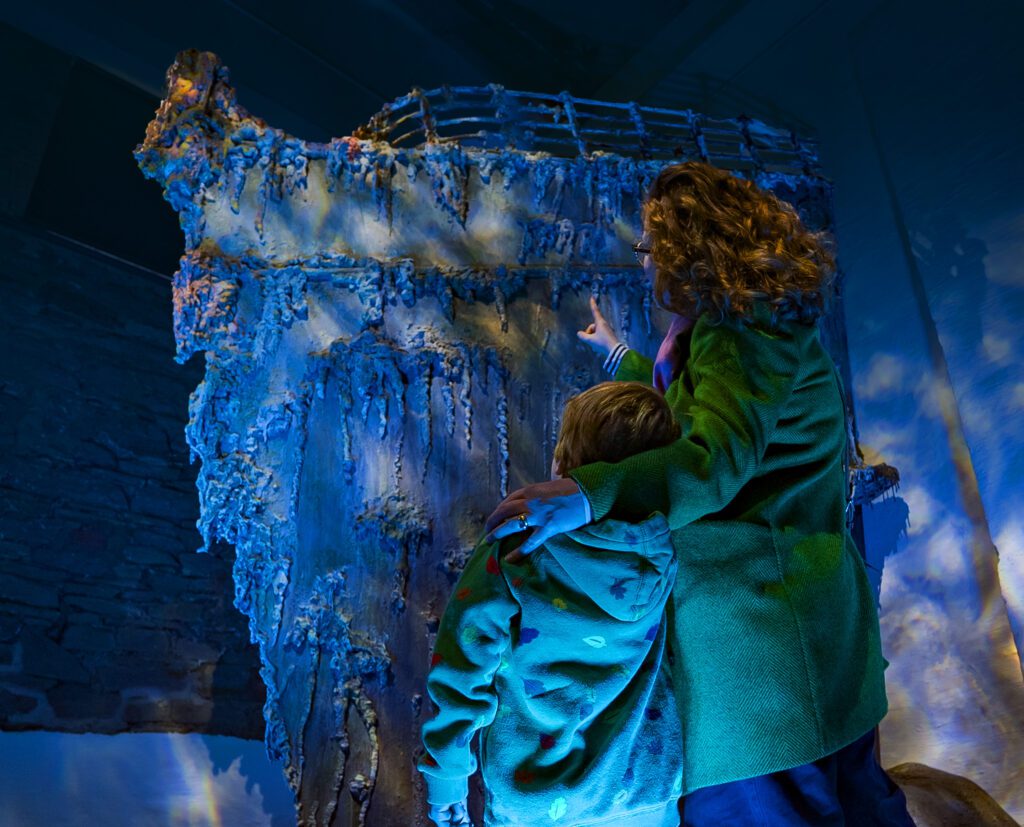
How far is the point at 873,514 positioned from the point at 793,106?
1138 mm

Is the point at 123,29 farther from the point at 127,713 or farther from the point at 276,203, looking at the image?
the point at 127,713

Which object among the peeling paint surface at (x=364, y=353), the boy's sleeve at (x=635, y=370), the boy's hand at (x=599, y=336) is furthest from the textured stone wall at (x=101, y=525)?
the boy's sleeve at (x=635, y=370)

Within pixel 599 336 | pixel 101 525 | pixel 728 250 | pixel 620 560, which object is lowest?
pixel 620 560

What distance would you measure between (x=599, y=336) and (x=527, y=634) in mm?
747

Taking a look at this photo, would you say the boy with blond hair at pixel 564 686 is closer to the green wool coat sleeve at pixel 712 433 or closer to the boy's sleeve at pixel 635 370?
the green wool coat sleeve at pixel 712 433

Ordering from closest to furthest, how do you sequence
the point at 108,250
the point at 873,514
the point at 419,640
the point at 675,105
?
the point at 419,640
the point at 873,514
the point at 675,105
the point at 108,250

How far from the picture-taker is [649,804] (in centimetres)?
88

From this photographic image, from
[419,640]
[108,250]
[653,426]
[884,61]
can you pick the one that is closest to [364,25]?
[108,250]

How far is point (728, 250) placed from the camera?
3.30 feet

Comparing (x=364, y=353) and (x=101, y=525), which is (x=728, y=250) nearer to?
(x=364, y=353)

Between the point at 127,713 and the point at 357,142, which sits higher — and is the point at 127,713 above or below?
below

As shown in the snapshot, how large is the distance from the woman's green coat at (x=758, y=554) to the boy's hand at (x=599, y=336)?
0.51 meters

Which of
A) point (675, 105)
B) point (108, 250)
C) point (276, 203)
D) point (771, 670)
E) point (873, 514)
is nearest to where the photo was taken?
point (771, 670)

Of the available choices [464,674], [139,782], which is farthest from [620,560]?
[139,782]
